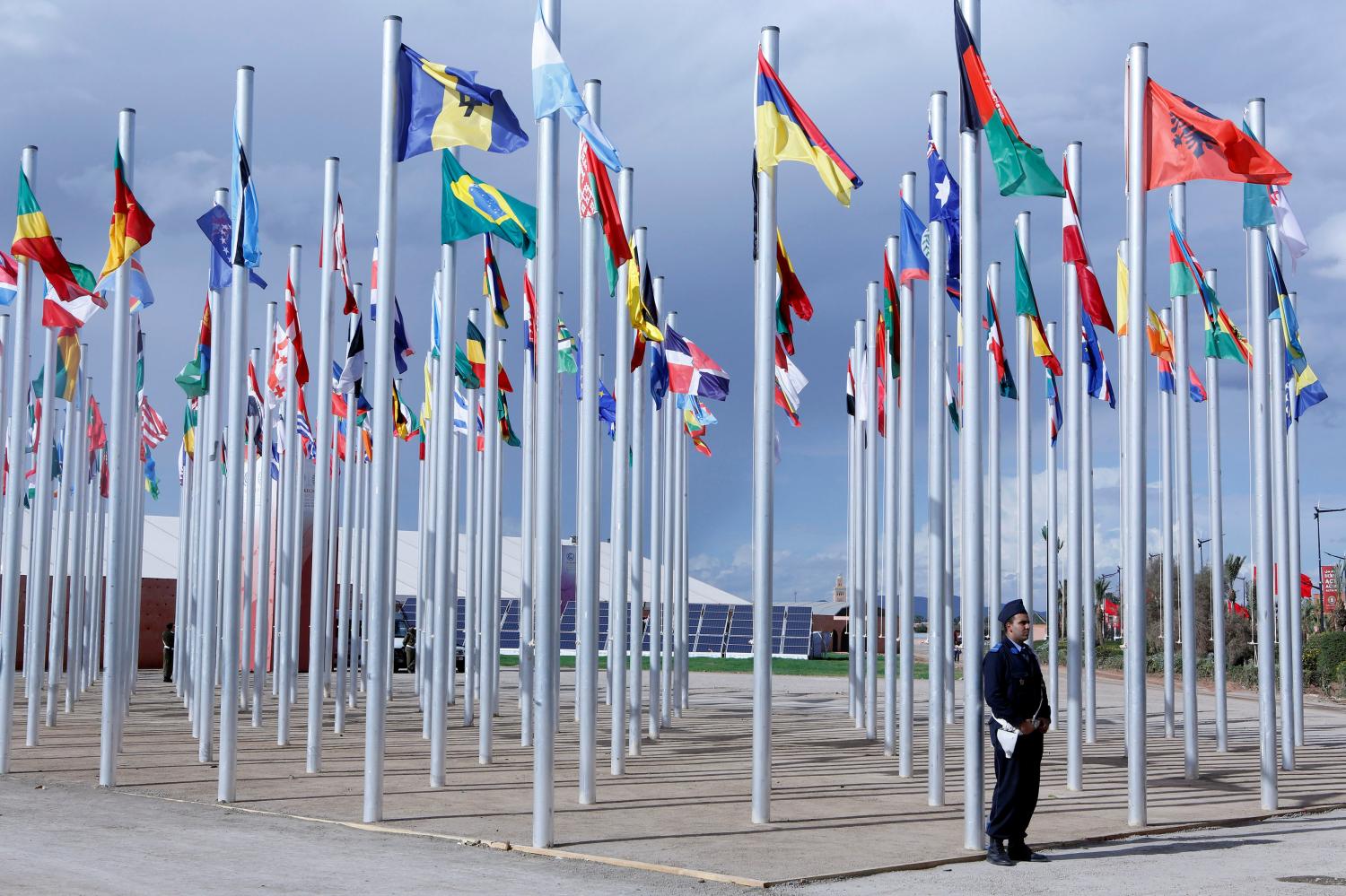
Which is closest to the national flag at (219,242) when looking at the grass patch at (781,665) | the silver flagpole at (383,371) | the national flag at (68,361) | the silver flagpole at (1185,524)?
the silver flagpole at (383,371)

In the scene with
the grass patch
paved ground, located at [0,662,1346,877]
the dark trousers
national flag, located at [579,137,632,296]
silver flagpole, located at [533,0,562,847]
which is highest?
national flag, located at [579,137,632,296]

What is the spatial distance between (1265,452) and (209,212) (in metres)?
11.3

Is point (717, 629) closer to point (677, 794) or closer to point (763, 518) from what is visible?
point (677, 794)

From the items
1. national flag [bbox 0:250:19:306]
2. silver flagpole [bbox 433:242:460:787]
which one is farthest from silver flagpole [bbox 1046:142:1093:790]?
national flag [bbox 0:250:19:306]

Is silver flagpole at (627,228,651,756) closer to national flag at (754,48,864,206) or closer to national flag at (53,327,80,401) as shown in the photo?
national flag at (754,48,864,206)

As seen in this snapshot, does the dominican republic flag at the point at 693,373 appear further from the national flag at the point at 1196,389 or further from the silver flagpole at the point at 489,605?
the national flag at the point at 1196,389

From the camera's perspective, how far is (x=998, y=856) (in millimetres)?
10352

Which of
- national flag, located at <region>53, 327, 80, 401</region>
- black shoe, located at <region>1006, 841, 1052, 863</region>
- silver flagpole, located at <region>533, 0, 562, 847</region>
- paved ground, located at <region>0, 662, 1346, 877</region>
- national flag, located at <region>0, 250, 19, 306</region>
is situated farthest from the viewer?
national flag, located at <region>53, 327, 80, 401</region>

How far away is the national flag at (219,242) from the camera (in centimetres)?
1562

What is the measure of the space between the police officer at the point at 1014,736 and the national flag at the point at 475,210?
6.25 meters

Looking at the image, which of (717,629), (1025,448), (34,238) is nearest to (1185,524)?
(1025,448)

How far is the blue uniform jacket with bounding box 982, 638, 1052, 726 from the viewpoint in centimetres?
1048

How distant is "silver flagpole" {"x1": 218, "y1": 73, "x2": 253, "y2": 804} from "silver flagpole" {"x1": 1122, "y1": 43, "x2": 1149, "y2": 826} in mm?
8072

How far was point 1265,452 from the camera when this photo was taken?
565 inches
